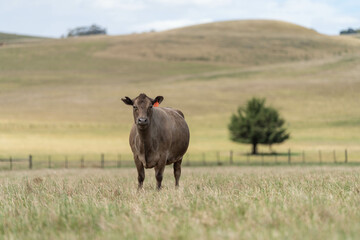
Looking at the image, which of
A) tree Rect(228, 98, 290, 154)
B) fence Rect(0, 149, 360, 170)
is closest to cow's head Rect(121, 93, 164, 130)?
fence Rect(0, 149, 360, 170)

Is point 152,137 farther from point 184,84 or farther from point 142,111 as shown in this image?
point 184,84

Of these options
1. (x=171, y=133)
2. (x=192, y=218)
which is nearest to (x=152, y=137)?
(x=171, y=133)

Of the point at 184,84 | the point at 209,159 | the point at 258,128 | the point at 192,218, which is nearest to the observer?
the point at 192,218

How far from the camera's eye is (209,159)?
181 ft

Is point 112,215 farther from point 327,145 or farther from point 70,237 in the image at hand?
point 327,145

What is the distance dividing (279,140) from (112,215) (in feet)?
188

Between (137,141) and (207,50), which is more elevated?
(207,50)

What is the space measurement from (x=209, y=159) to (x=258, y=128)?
1065 centimetres

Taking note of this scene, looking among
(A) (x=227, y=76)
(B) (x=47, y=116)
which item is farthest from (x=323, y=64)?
(B) (x=47, y=116)

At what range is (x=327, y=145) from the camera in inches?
2594

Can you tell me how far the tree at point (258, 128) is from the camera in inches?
2510

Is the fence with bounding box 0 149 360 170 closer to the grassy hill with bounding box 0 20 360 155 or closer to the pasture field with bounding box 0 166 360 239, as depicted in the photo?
the grassy hill with bounding box 0 20 360 155

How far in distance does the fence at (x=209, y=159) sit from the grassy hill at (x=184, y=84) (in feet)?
14.5

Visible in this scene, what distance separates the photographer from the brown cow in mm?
11508
